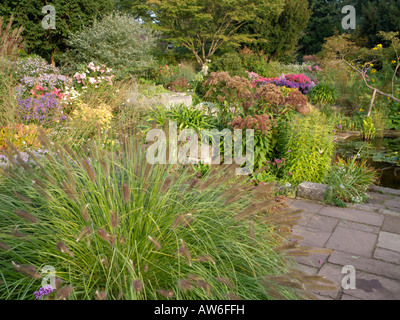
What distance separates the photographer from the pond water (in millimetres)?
5230

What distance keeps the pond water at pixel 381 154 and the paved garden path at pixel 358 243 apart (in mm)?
933

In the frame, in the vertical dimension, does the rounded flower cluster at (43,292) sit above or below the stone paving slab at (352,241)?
above

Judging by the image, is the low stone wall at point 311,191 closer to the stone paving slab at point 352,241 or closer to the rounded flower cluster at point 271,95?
the stone paving slab at point 352,241

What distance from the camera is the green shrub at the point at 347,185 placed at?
160 inches

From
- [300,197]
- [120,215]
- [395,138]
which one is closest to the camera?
[120,215]

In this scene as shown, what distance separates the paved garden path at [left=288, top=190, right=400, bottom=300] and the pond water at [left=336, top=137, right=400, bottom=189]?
93 cm

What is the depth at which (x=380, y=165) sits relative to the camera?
574 cm

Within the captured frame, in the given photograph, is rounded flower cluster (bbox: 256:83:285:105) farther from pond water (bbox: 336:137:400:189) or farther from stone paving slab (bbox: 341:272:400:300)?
stone paving slab (bbox: 341:272:400:300)

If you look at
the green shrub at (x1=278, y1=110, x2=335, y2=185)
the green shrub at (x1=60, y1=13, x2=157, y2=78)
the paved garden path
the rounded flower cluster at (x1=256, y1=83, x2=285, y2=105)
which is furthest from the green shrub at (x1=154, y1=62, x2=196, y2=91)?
the paved garden path

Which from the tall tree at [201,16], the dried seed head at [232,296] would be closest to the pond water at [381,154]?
the dried seed head at [232,296]

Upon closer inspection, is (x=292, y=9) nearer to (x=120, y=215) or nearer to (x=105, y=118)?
(x=105, y=118)

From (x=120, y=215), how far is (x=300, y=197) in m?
3.08
